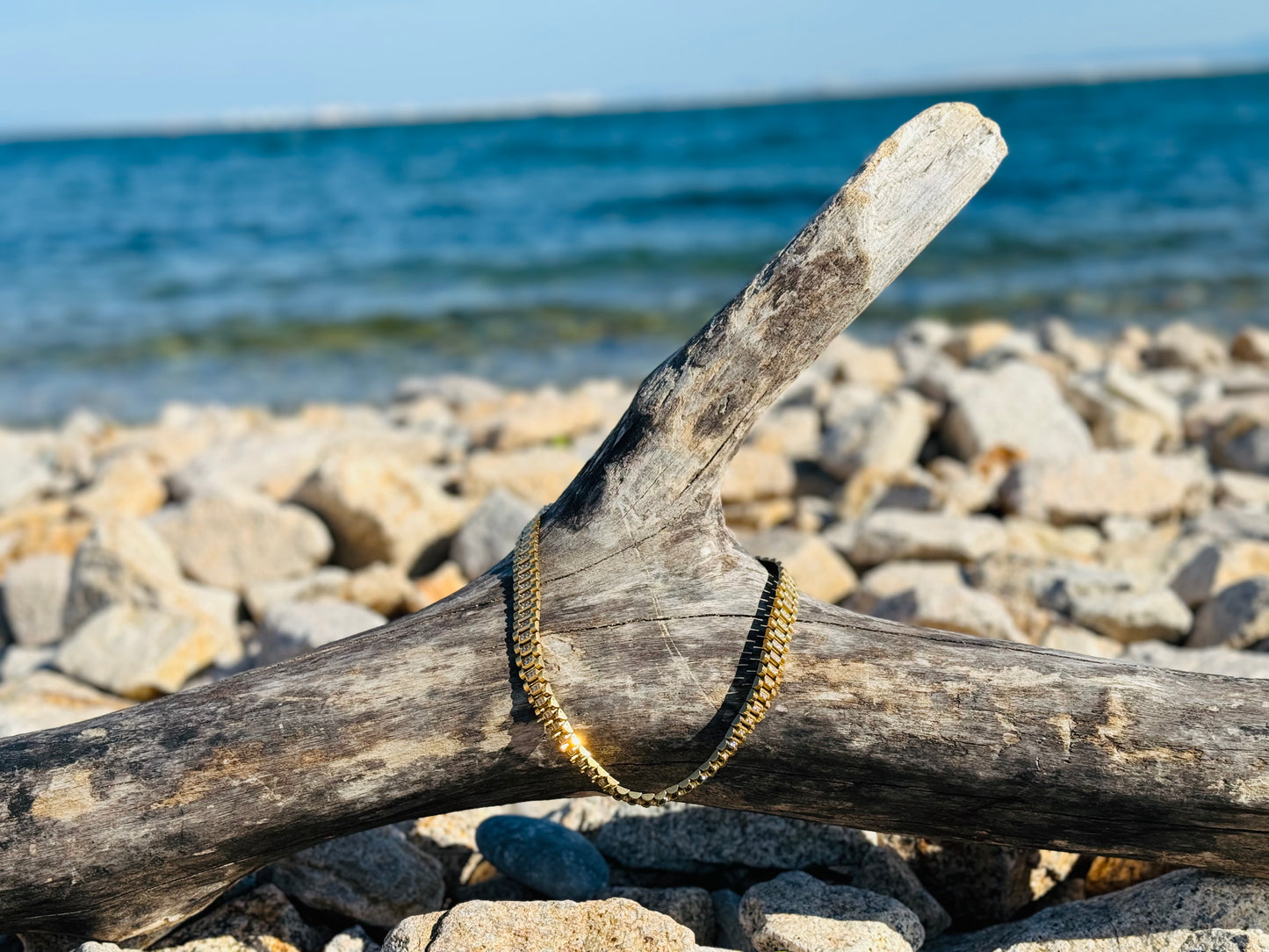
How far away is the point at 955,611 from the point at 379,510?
2460 mm

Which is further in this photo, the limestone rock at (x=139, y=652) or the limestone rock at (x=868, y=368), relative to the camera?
the limestone rock at (x=868, y=368)

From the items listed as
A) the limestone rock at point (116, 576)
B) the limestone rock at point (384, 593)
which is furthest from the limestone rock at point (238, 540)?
the limestone rock at point (384, 593)

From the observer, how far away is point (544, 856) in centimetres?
239

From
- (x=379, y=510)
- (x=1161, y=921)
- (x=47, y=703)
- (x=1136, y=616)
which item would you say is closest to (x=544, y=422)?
(x=379, y=510)

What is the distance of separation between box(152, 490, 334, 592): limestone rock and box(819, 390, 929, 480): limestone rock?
260 centimetres

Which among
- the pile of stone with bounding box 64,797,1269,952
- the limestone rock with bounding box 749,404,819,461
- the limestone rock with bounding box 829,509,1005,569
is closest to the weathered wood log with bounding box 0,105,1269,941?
the pile of stone with bounding box 64,797,1269,952

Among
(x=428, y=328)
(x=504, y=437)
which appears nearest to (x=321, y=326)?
(x=428, y=328)

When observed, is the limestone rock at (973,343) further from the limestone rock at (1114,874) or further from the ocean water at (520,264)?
the limestone rock at (1114,874)

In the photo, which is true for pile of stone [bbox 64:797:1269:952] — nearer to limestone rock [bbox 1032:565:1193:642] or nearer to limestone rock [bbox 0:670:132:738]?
limestone rock [bbox 0:670:132:738]

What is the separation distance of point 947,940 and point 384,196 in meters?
24.1

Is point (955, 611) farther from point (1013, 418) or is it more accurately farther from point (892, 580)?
point (1013, 418)

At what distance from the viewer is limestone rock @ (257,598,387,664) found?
11.4ft

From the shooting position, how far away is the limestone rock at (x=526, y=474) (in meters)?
5.23

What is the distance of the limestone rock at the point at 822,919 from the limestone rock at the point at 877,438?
3.43 metres
